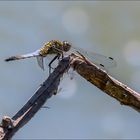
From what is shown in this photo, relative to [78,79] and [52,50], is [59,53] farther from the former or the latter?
[78,79]

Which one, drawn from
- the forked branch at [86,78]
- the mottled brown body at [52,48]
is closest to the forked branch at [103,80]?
the forked branch at [86,78]

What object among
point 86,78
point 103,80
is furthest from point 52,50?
point 103,80

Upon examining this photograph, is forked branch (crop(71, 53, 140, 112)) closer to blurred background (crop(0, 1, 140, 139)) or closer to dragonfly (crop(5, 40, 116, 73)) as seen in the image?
dragonfly (crop(5, 40, 116, 73))

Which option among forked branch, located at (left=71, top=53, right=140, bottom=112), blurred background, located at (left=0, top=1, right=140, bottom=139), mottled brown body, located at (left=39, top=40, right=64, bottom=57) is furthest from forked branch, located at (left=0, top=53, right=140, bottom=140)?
blurred background, located at (left=0, top=1, right=140, bottom=139)

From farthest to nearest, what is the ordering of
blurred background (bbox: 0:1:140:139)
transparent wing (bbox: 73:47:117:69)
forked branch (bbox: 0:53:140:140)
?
blurred background (bbox: 0:1:140:139)
transparent wing (bbox: 73:47:117:69)
forked branch (bbox: 0:53:140:140)

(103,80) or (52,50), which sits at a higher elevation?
(52,50)

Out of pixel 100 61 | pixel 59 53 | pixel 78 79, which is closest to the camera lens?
pixel 59 53

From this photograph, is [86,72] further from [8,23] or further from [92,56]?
[8,23]

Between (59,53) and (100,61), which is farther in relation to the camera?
(100,61)

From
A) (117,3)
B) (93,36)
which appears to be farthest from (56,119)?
(117,3)

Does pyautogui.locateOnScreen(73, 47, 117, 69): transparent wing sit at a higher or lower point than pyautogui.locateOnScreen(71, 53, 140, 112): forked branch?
higher

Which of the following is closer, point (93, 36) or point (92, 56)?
point (92, 56)
